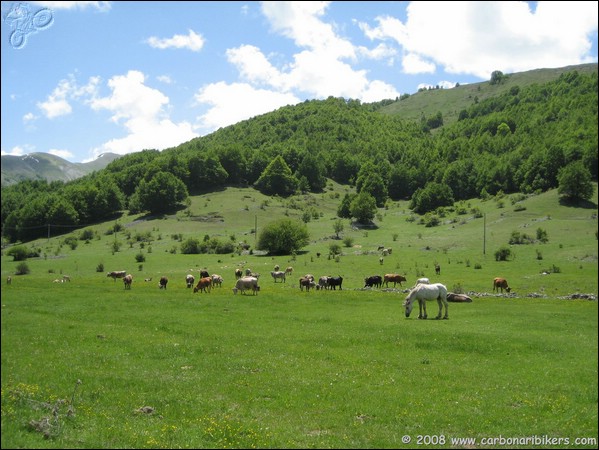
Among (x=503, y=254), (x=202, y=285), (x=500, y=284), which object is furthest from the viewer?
(x=503, y=254)

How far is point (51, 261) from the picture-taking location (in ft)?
269

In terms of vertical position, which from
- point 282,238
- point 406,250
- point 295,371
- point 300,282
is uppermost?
point 282,238

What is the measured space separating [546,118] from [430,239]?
96.3m

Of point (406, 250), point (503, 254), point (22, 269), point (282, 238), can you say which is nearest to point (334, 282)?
point (503, 254)

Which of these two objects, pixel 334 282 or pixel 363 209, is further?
pixel 363 209

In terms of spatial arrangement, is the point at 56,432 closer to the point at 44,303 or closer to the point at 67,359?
the point at 67,359

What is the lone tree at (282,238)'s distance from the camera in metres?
96.4

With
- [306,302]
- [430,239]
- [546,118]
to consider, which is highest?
[546,118]

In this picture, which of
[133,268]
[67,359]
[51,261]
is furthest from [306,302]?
[51,261]

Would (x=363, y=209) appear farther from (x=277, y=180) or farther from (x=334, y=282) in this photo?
(x=334, y=282)

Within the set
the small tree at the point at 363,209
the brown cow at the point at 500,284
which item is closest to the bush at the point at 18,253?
the brown cow at the point at 500,284

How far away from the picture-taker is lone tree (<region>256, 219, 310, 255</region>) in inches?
3794

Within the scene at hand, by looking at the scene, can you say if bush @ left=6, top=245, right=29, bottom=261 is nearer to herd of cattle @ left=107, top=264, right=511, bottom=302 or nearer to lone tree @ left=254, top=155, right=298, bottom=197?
herd of cattle @ left=107, top=264, right=511, bottom=302

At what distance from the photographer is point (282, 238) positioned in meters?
96.1
